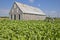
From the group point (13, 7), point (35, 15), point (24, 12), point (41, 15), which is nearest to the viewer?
point (24, 12)

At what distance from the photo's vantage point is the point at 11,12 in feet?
110

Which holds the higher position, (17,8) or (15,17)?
(17,8)

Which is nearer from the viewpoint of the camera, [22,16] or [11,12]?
[22,16]

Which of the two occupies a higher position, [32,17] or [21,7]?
[21,7]

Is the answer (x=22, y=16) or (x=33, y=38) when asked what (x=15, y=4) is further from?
(x=33, y=38)

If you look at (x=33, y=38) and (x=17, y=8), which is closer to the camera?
(x=33, y=38)

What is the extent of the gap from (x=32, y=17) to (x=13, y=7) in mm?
5309

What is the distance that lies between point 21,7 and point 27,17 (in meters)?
2.65

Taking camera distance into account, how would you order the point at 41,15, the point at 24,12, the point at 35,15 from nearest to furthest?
the point at 24,12, the point at 35,15, the point at 41,15

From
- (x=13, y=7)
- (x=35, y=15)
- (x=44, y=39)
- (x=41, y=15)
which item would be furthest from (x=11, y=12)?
(x=44, y=39)

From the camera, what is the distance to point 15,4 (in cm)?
3225

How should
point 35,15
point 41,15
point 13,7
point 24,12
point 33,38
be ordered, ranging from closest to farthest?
point 33,38 → point 24,12 → point 13,7 → point 35,15 → point 41,15

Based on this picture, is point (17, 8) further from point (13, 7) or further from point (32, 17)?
point (32, 17)

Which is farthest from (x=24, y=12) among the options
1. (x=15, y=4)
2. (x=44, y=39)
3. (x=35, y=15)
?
(x=44, y=39)
